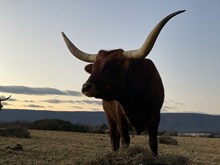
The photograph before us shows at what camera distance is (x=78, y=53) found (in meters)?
9.83

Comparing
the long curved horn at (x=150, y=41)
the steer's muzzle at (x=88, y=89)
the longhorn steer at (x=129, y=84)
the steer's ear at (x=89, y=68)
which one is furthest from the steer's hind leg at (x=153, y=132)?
the steer's muzzle at (x=88, y=89)

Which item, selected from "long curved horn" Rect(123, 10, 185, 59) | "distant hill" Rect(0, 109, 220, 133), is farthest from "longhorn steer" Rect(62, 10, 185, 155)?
"distant hill" Rect(0, 109, 220, 133)

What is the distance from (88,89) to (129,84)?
1.29 m

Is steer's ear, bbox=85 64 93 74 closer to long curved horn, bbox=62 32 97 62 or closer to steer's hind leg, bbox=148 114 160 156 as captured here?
long curved horn, bbox=62 32 97 62

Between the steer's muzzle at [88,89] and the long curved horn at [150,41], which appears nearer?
the steer's muzzle at [88,89]

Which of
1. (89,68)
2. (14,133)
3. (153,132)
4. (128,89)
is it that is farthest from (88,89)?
(14,133)

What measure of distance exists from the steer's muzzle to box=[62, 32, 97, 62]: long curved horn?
4.49 feet

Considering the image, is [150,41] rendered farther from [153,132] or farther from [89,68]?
[153,132]

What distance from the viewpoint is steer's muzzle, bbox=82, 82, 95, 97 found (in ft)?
26.7

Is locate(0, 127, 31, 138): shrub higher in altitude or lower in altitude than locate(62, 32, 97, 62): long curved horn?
lower

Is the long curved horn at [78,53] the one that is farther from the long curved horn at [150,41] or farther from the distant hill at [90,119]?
the distant hill at [90,119]

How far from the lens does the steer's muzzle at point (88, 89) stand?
8.14 meters

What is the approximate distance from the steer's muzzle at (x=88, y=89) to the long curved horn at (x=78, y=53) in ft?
4.49

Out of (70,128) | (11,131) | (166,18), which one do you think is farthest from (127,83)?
(70,128)
